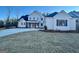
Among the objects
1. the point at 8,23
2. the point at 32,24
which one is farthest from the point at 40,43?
the point at 8,23

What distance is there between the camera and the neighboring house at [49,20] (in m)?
4.20

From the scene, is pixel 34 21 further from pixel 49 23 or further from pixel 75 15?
pixel 75 15

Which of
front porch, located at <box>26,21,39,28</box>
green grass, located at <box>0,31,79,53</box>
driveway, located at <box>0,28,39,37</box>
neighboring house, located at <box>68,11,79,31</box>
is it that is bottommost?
green grass, located at <box>0,31,79,53</box>

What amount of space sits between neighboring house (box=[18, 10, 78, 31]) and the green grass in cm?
14

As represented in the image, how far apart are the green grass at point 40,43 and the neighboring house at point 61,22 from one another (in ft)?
0.40

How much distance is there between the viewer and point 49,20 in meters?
4.23

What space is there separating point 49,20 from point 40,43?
45cm

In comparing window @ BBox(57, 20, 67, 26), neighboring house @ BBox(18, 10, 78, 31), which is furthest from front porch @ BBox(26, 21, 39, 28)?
window @ BBox(57, 20, 67, 26)

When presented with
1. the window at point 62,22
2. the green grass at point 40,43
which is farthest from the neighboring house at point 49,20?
the green grass at point 40,43

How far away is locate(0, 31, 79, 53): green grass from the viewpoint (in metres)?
4.15

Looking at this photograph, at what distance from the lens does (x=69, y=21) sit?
4203mm

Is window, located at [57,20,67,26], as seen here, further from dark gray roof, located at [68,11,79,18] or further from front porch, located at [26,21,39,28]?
front porch, located at [26,21,39,28]

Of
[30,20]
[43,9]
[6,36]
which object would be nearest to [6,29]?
[6,36]
